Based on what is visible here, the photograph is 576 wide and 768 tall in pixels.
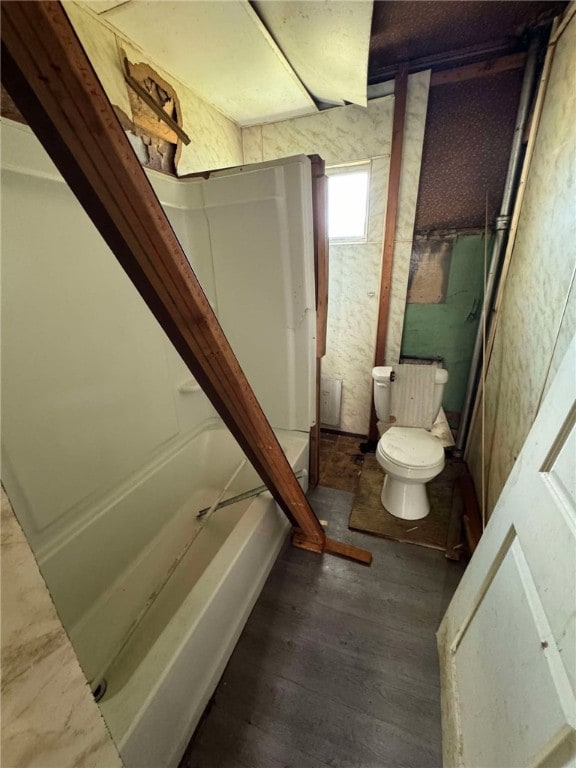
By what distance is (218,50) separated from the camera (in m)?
1.28

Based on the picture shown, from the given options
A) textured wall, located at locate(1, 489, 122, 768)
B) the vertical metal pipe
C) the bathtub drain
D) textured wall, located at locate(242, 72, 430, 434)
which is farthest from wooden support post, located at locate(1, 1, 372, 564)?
the vertical metal pipe

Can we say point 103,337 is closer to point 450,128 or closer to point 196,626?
point 196,626

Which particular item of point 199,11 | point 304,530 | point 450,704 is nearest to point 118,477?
point 304,530

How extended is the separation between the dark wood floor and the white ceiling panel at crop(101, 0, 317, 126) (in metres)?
2.41

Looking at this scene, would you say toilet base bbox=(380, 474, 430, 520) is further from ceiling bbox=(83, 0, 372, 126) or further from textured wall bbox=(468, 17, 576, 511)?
ceiling bbox=(83, 0, 372, 126)

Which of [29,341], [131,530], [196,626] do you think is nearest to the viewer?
[196,626]

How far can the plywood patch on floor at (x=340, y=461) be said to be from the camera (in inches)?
82.1

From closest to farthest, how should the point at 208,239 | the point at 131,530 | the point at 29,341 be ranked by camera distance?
the point at 29,341, the point at 131,530, the point at 208,239

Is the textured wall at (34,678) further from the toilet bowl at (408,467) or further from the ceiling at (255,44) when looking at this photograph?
the ceiling at (255,44)

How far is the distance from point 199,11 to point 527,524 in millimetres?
2033

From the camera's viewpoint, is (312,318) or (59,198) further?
(312,318)

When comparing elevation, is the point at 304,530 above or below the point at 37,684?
below

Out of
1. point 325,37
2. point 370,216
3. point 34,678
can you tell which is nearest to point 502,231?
point 370,216

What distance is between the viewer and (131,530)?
1411 millimetres
